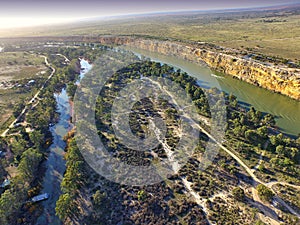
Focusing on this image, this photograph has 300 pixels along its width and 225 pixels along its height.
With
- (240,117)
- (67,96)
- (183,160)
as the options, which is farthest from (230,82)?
(67,96)

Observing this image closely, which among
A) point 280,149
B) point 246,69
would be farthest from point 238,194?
point 246,69

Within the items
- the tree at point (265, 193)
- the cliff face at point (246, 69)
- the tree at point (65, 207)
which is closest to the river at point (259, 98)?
the cliff face at point (246, 69)

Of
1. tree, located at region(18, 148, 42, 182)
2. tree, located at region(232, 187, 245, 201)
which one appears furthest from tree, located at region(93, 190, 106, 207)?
tree, located at region(232, 187, 245, 201)

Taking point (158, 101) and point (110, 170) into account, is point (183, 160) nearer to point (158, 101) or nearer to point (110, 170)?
point (110, 170)

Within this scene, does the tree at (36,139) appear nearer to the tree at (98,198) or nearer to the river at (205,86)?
the river at (205,86)

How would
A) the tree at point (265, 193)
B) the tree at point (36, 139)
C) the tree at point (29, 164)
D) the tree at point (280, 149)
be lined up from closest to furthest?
1. the tree at point (265, 193)
2. the tree at point (29, 164)
3. the tree at point (280, 149)
4. the tree at point (36, 139)

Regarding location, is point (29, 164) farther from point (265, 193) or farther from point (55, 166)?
point (265, 193)
